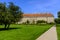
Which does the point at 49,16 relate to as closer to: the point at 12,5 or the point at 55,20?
the point at 55,20

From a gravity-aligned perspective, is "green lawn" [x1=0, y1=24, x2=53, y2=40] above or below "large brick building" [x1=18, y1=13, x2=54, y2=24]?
below

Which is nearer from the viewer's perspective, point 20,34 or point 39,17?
point 20,34

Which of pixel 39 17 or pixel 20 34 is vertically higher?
pixel 39 17

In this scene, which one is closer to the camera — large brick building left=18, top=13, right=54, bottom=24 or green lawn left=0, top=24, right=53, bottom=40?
green lawn left=0, top=24, right=53, bottom=40

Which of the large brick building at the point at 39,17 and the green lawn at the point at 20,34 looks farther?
the large brick building at the point at 39,17

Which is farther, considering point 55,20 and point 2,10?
point 55,20

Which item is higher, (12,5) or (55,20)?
(12,5)

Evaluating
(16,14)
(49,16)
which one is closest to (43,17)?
(49,16)

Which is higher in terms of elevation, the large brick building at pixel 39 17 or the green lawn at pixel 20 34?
the large brick building at pixel 39 17

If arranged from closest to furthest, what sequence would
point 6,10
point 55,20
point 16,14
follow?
point 6,10
point 16,14
point 55,20

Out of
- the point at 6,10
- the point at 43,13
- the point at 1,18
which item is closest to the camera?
the point at 1,18

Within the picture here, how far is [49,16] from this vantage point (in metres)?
85.1

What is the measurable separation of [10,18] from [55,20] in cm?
5957

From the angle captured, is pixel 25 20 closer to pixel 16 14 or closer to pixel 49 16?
pixel 49 16
